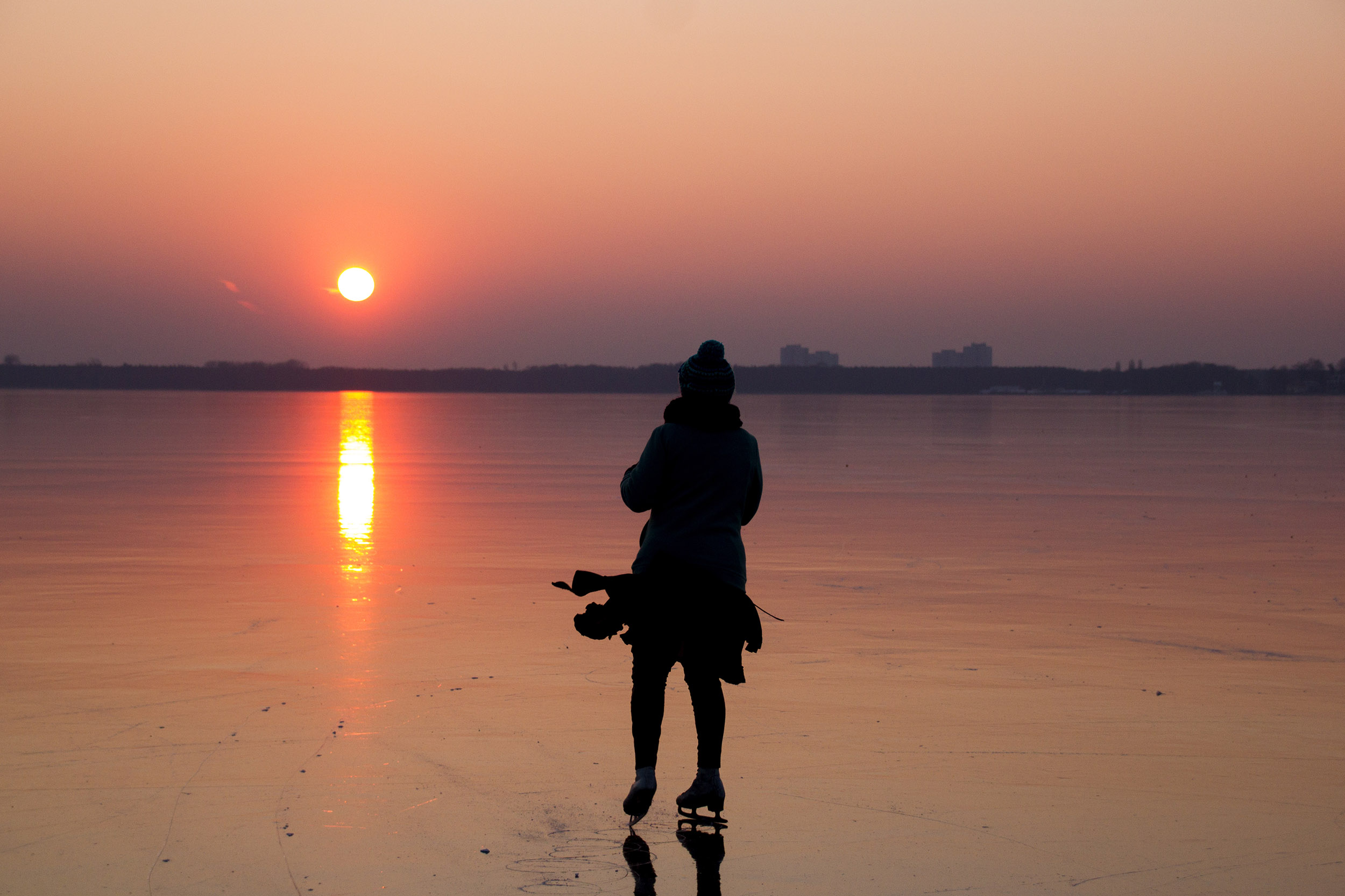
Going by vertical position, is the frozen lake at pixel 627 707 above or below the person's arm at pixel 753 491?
below

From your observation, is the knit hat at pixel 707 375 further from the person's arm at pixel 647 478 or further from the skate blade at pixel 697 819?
the skate blade at pixel 697 819

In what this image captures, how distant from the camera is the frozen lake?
4582 millimetres

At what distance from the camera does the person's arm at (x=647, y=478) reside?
4.93 meters

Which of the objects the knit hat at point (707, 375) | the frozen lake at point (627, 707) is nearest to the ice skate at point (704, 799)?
the frozen lake at point (627, 707)

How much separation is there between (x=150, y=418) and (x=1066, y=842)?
59862 mm

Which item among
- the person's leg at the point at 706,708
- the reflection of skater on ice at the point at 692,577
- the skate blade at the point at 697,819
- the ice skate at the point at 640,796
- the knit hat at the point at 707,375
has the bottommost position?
the skate blade at the point at 697,819

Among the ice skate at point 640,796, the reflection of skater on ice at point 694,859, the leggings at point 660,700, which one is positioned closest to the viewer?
the reflection of skater on ice at point 694,859

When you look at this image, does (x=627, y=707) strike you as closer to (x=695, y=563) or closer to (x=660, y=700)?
(x=660, y=700)

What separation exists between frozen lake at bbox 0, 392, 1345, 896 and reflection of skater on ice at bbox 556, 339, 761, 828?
0.34 meters

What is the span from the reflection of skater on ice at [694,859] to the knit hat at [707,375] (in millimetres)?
1588

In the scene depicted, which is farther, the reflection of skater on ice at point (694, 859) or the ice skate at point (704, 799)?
the ice skate at point (704, 799)

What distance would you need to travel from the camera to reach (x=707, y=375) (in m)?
5.03

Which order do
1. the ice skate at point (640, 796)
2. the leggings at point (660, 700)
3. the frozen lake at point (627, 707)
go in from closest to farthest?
the frozen lake at point (627, 707), the ice skate at point (640, 796), the leggings at point (660, 700)

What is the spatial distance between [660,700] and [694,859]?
2.23ft
